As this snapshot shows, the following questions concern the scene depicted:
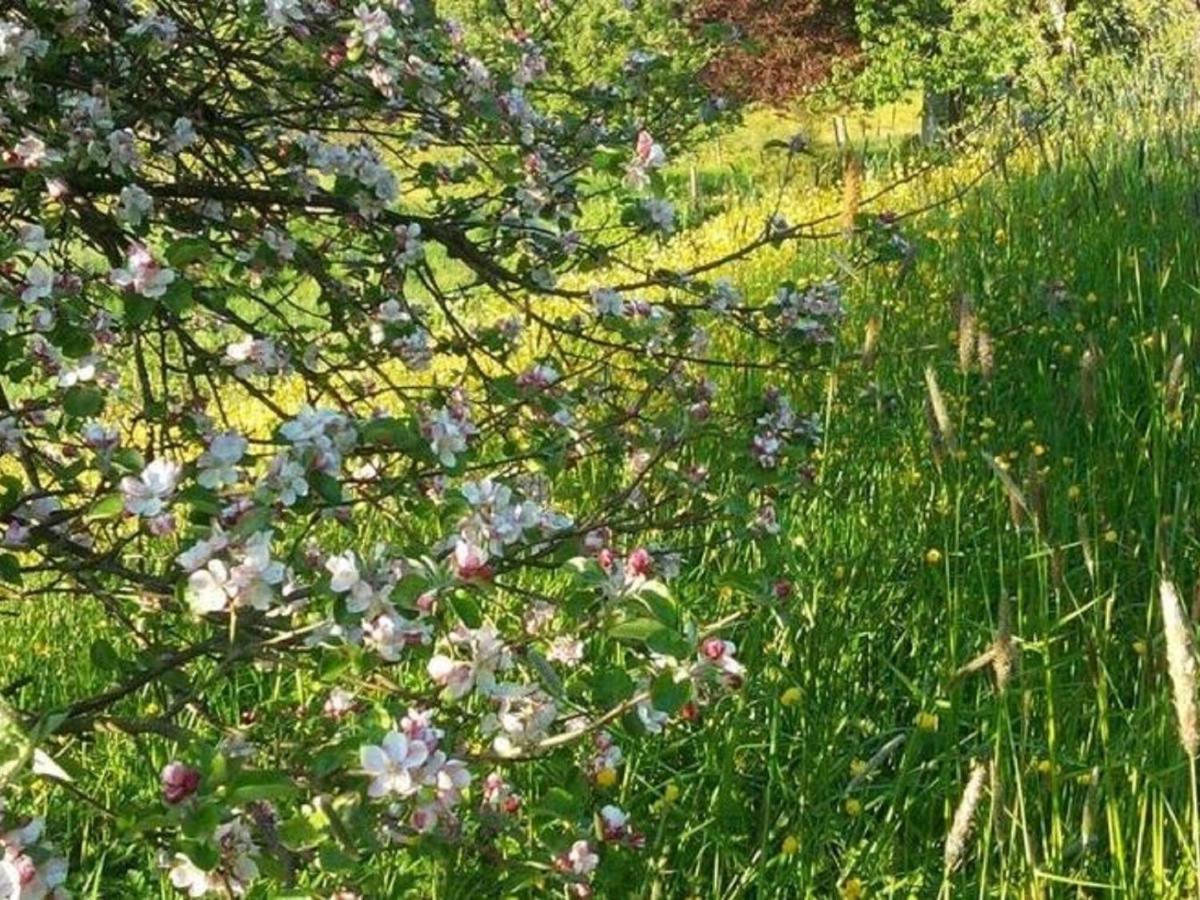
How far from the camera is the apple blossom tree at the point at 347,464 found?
55.6 inches

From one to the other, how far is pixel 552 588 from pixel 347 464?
0.81 metres

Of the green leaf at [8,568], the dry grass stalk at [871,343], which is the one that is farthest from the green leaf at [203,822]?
the dry grass stalk at [871,343]

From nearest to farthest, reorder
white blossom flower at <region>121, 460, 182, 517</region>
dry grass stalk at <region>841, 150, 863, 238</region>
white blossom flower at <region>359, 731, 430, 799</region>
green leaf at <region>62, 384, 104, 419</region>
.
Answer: white blossom flower at <region>359, 731, 430, 799</region>
white blossom flower at <region>121, 460, 182, 517</region>
green leaf at <region>62, 384, 104, 419</region>
dry grass stalk at <region>841, 150, 863, 238</region>

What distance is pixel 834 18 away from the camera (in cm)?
2105

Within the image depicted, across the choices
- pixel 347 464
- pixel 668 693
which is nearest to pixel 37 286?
pixel 347 464

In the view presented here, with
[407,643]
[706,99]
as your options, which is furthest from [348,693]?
[706,99]

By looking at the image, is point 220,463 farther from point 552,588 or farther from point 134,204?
point 552,588

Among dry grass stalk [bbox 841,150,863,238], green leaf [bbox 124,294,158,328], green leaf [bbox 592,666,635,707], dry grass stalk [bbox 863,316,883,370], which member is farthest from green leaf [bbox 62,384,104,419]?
dry grass stalk [bbox 841,150,863,238]

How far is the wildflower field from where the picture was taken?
144 centimetres

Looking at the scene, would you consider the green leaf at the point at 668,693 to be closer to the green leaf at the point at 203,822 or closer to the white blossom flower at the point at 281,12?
the green leaf at the point at 203,822

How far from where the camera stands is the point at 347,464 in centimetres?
274

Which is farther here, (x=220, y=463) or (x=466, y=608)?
(x=220, y=463)

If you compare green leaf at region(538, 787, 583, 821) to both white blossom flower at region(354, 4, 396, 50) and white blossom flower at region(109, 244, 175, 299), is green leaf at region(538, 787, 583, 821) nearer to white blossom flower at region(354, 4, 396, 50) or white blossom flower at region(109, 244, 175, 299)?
white blossom flower at region(109, 244, 175, 299)

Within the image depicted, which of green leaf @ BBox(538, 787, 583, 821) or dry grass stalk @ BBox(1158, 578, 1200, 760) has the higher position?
dry grass stalk @ BBox(1158, 578, 1200, 760)
